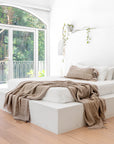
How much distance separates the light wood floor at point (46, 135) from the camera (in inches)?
104

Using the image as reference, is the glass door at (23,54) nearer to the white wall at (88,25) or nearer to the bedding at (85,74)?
the white wall at (88,25)

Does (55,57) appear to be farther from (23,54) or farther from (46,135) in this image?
(46,135)

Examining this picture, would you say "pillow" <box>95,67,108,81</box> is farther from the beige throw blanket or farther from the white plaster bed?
the white plaster bed

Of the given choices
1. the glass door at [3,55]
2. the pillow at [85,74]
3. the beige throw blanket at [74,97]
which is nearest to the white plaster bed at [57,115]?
the beige throw blanket at [74,97]

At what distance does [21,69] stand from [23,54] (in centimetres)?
45

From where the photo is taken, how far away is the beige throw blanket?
3220 millimetres

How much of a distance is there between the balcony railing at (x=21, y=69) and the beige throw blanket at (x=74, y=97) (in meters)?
2.28

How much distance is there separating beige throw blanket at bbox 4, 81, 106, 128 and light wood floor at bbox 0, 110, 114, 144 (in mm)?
179

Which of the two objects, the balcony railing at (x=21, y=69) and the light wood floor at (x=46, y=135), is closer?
the light wood floor at (x=46, y=135)

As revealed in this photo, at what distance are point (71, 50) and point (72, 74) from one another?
1.32 meters

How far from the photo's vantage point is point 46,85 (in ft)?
11.5

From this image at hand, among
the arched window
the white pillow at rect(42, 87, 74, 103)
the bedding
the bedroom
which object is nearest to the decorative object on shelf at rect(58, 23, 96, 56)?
the bedroom

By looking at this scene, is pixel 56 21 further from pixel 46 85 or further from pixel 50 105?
pixel 50 105

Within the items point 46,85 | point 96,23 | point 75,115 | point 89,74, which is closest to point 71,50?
point 96,23
